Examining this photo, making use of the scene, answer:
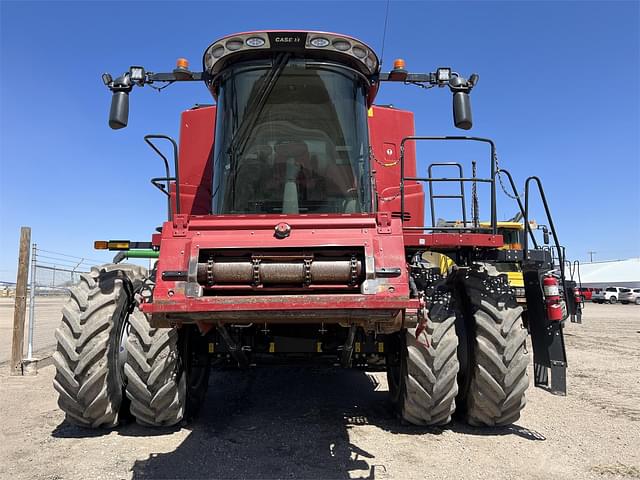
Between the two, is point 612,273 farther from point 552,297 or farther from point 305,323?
point 305,323

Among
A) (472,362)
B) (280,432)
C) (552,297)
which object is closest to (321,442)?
(280,432)

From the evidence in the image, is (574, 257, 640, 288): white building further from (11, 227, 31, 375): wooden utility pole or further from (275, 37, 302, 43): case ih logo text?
(275, 37, 302, 43): case ih logo text

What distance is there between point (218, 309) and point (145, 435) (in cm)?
229

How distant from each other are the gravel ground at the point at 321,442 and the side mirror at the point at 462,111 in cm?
296

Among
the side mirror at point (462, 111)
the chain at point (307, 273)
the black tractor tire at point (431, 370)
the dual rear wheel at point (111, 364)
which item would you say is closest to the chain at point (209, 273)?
the chain at point (307, 273)

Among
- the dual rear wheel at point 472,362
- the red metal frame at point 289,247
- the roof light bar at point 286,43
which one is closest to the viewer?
the red metal frame at point 289,247

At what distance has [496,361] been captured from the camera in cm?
463

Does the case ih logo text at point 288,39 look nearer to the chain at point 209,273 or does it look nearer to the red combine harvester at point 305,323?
the red combine harvester at point 305,323

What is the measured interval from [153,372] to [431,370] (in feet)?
8.22

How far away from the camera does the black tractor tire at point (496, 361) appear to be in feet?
15.3

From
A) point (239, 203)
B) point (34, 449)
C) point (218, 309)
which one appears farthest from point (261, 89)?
point (34, 449)

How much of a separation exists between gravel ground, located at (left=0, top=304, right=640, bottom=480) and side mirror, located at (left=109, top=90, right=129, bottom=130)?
2917 mm

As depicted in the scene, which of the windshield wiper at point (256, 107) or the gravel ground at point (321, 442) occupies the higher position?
the windshield wiper at point (256, 107)

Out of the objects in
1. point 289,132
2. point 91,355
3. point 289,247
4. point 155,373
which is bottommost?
point 155,373
